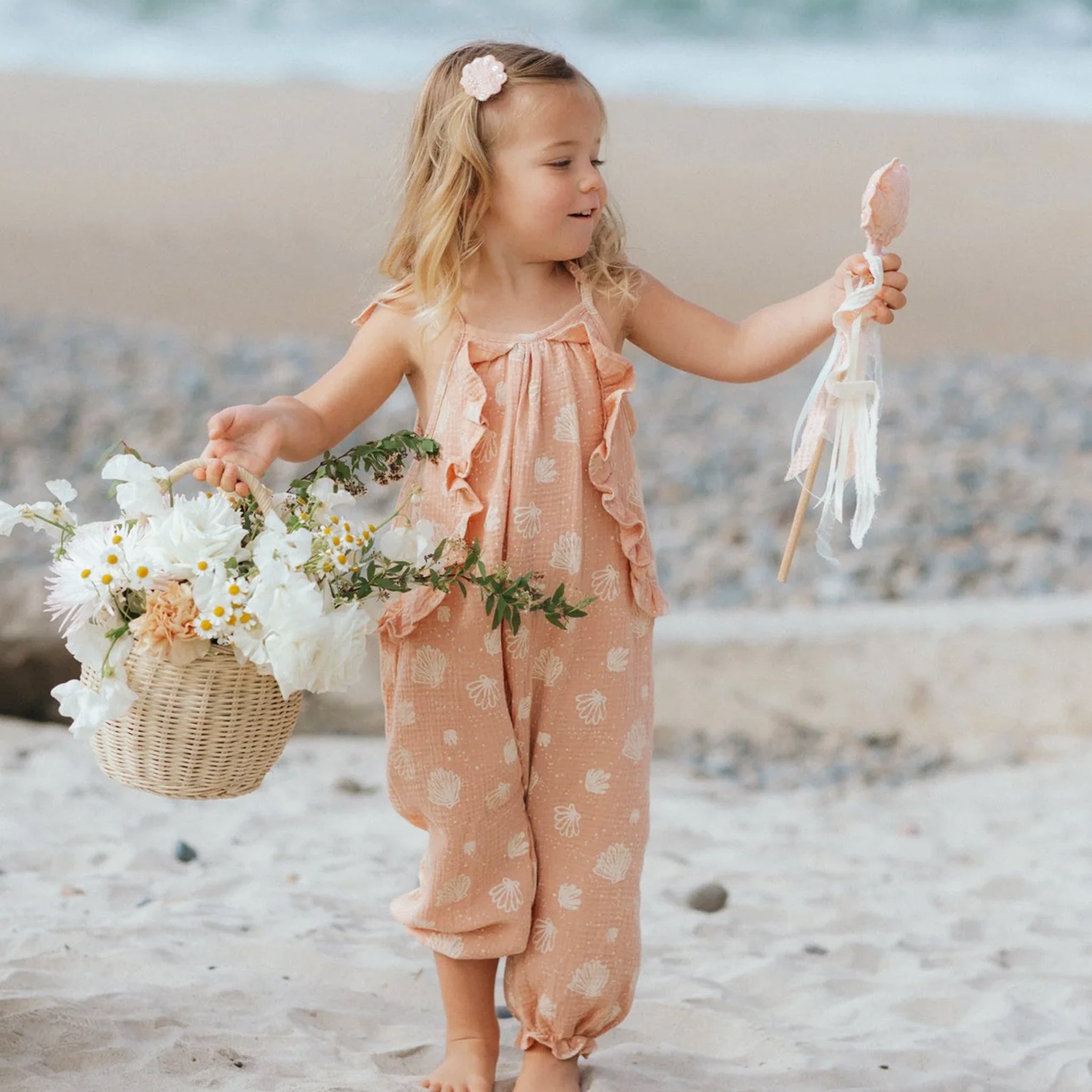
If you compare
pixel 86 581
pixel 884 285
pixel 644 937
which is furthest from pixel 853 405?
pixel 644 937

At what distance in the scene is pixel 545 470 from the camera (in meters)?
1.92

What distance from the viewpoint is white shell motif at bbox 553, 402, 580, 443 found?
6.29ft

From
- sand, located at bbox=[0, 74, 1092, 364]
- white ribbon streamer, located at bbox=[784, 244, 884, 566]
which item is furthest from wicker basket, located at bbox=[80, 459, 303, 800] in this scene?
sand, located at bbox=[0, 74, 1092, 364]

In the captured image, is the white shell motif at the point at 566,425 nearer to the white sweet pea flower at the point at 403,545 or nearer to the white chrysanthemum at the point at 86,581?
the white sweet pea flower at the point at 403,545

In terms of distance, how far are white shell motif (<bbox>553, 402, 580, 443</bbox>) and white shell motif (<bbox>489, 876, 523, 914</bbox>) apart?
0.62 metres

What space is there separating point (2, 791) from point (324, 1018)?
1690 mm

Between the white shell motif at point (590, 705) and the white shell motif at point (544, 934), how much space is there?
0.29m

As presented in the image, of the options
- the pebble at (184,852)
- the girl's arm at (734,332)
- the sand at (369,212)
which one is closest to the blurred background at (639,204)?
the sand at (369,212)

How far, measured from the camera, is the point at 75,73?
306 inches

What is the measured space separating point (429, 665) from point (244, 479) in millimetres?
353

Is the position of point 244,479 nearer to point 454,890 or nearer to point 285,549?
point 285,549

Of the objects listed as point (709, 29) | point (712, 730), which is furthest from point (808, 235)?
point (712, 730)

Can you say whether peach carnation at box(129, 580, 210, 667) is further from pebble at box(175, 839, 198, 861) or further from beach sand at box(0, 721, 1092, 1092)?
pebble at box(175, 839, 198, 861)

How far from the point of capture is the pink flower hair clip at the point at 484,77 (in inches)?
73.5
